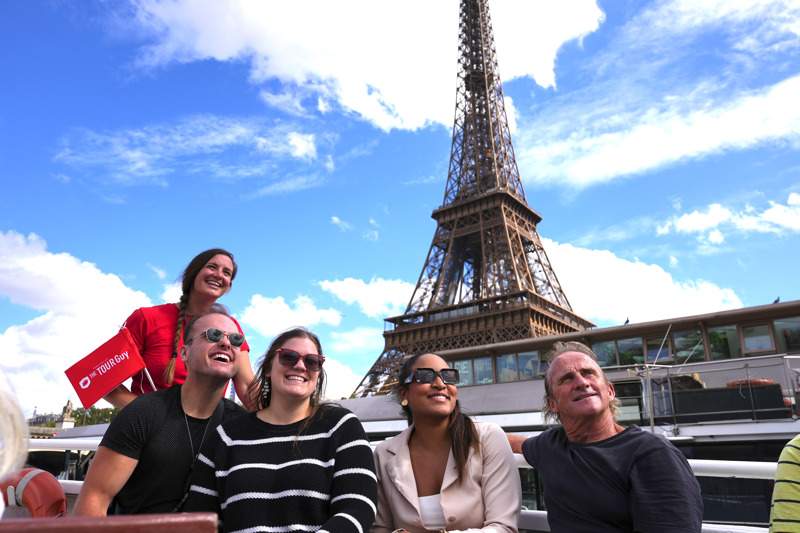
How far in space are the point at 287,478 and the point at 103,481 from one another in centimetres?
81

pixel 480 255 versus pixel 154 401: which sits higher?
pixel 480 255

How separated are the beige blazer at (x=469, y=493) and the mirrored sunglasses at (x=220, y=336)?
0.97 m

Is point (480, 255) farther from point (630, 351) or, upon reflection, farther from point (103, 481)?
point (103, 481)

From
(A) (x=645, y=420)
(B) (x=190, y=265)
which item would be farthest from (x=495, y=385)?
(B) (x=190, y=265)

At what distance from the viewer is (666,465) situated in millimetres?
2496

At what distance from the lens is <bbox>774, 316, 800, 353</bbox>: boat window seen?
18250mm

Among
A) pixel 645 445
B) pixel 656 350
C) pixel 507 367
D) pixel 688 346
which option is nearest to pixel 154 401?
pixel 645 445

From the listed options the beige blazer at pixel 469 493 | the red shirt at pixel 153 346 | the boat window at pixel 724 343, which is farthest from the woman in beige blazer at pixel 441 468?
the boat window at pixel 724 343

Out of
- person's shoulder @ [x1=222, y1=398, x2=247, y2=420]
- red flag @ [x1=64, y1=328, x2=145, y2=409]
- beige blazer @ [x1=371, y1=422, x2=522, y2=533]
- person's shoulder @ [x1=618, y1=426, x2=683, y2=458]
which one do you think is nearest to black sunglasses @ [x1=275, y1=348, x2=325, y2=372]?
person's shoulder @ [x1=222, y1=398, x2=247, y2=420]

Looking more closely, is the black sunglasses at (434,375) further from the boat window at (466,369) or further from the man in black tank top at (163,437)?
the boat window at (466,369)

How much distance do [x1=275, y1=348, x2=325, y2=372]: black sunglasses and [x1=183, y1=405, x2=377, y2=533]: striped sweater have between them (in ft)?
0.94

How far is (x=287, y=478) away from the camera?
263cm

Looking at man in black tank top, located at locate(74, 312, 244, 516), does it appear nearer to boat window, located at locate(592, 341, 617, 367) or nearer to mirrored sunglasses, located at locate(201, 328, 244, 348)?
mirrored sunglasses, located at locate(201, 328, 244, 348)

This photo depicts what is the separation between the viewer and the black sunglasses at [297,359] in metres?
2.98
